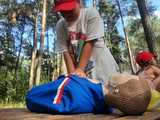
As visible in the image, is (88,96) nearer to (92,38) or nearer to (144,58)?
(92,38)

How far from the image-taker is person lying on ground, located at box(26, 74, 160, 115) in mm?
2514

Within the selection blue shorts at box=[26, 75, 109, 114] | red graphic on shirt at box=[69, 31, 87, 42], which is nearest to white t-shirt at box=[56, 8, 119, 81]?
red graphic on shirt at box=[69, 31, 87, 42]

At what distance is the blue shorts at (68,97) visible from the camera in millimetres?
2498

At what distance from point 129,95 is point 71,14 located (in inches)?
40.1

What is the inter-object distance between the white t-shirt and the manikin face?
4cm

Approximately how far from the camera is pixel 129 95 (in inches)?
99.5

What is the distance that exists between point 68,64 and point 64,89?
0.84 meters

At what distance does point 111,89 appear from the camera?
102 inches

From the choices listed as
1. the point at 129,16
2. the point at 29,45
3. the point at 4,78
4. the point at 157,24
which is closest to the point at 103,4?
the point at 129,16

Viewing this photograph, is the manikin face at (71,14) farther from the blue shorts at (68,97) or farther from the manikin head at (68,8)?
the blue shorts at (68,97)

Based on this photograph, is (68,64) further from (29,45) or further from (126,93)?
(29,45)

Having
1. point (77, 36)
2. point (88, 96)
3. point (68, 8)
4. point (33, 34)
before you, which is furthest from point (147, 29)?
point (33, 34)

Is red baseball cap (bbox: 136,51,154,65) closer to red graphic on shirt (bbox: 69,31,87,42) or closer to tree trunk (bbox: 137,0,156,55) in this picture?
red graphic on shirt (bbox: 69,31,87,42)

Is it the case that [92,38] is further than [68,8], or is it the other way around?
[92,38]
